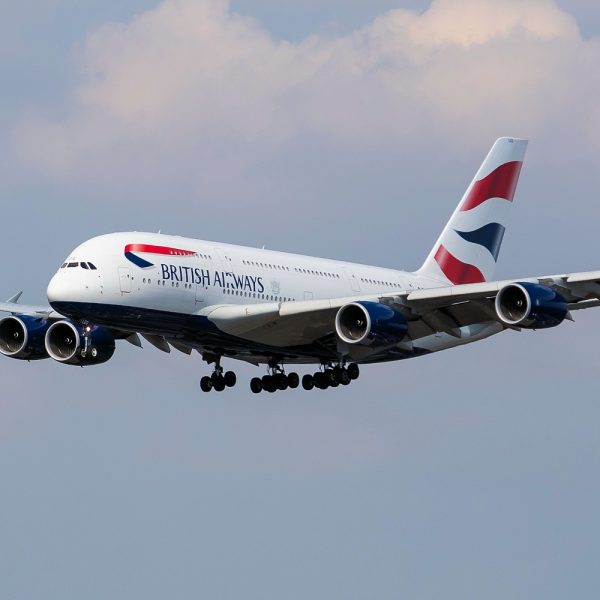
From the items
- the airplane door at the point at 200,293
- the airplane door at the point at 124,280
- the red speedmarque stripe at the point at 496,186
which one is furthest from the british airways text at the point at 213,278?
the red speedmarque stripe at the point at 496,186

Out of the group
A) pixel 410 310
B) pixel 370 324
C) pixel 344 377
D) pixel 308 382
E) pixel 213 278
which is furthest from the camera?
pixel 308 382

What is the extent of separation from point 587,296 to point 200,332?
43.4ft

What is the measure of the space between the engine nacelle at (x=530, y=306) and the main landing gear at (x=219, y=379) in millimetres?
12410

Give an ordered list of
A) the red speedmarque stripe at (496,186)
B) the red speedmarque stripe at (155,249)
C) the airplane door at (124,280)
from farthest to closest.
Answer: the red speedmarque stripe at (496,186), the red speedmarque stripe at (155,249), the airplane door at (124,280)

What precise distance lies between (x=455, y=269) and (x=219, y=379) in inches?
506

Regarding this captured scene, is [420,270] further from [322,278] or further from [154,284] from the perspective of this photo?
[154,284]

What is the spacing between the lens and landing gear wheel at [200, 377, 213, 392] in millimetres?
64938

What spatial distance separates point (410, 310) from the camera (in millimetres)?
59375

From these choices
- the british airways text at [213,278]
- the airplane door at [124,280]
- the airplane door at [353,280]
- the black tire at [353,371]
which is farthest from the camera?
the airplane door at [353,280]

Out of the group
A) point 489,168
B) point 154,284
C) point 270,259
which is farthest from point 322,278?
point 489,168

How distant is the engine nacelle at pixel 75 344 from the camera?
63375mm

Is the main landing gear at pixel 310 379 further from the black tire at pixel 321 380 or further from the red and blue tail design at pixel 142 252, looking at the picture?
the red and blue tail design at pixel 142 252

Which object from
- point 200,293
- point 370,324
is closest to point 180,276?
point 200,293

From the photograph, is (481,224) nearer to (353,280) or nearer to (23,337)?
(353,280)
